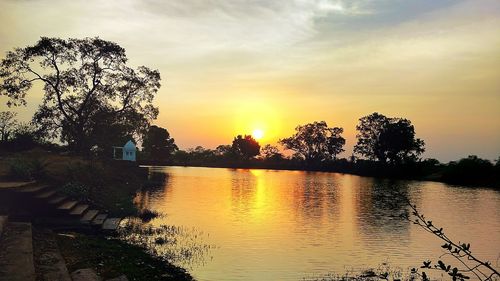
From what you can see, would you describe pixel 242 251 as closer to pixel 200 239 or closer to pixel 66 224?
pixel 200 239

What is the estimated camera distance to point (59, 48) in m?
55.9

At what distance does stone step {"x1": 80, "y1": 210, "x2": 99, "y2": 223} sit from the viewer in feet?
81.9

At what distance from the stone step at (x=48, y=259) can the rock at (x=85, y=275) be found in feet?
1.17

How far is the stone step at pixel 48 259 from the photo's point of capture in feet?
44.4

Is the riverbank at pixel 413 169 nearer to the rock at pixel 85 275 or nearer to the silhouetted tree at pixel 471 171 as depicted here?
the silhouetted tree at pixel 471 171

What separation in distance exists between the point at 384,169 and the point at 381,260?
111952mm

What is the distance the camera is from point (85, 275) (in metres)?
14.6

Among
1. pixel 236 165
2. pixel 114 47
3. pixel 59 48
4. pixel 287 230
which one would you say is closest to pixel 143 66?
pixel 114 47

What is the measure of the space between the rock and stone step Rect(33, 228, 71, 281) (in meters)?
0.36

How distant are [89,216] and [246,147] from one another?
560ft

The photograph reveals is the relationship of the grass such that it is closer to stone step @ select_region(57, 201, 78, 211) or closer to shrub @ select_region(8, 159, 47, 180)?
stone step @ select_region(57, 201, 78, 211)

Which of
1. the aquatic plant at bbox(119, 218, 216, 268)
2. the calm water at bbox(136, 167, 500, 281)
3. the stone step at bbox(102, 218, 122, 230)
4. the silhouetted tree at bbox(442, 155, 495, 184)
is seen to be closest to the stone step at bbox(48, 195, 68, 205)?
the stone step at bbox(102, 218, 122, 230)

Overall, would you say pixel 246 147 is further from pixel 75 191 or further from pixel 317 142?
pixel 75 191

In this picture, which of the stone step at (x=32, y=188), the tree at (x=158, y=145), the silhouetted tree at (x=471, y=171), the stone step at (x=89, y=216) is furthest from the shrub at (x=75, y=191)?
the tree at (x=158, y=145)
